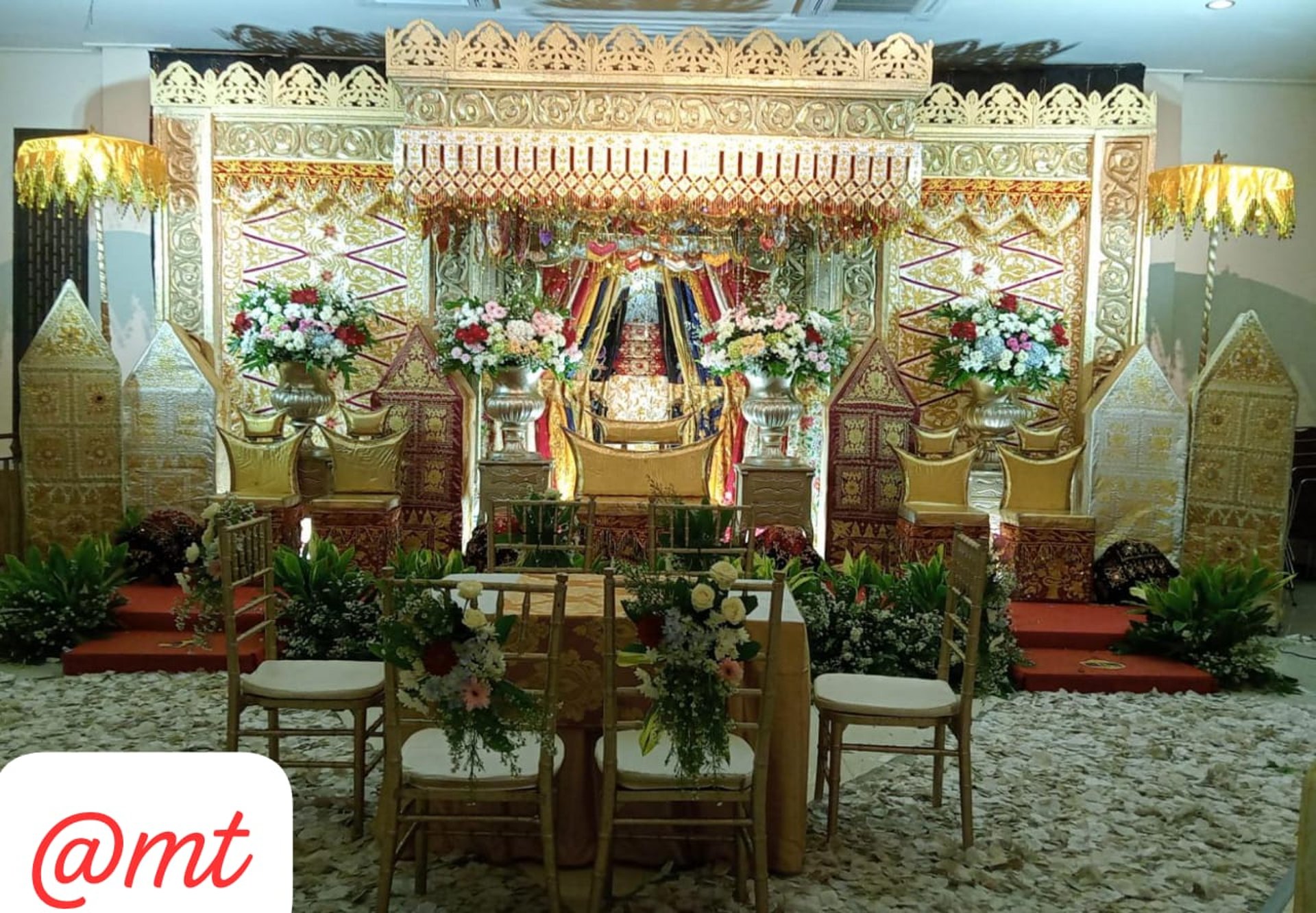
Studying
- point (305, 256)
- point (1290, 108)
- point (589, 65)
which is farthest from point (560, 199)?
point (1290, 108)

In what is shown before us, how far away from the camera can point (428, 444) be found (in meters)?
7.51

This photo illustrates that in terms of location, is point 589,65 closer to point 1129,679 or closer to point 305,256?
point 305,256

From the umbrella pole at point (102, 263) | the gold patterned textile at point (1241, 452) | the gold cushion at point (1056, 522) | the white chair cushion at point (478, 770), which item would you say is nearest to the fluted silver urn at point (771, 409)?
the gold cushion at point (1056, 522)

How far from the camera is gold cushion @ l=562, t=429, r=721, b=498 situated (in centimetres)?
724

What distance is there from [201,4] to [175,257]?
1700mm

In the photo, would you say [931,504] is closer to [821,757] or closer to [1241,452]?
[1241,452]

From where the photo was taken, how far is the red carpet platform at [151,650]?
5.33m

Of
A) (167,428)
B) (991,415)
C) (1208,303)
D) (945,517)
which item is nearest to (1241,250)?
(1208,303)

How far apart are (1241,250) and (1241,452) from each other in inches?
94.3

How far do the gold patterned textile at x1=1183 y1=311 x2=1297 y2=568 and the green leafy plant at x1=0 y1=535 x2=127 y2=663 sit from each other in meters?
5.93

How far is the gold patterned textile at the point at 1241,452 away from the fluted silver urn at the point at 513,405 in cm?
403

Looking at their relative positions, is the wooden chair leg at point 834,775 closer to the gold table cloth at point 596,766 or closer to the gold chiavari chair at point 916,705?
the gold chiavari chair at point 916,705

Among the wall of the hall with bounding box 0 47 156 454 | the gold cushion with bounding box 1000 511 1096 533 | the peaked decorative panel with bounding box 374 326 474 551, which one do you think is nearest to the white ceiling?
the wall of the hall with bounding box 0 47 156 454

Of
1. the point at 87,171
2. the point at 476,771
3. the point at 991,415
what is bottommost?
the point at 476,771
